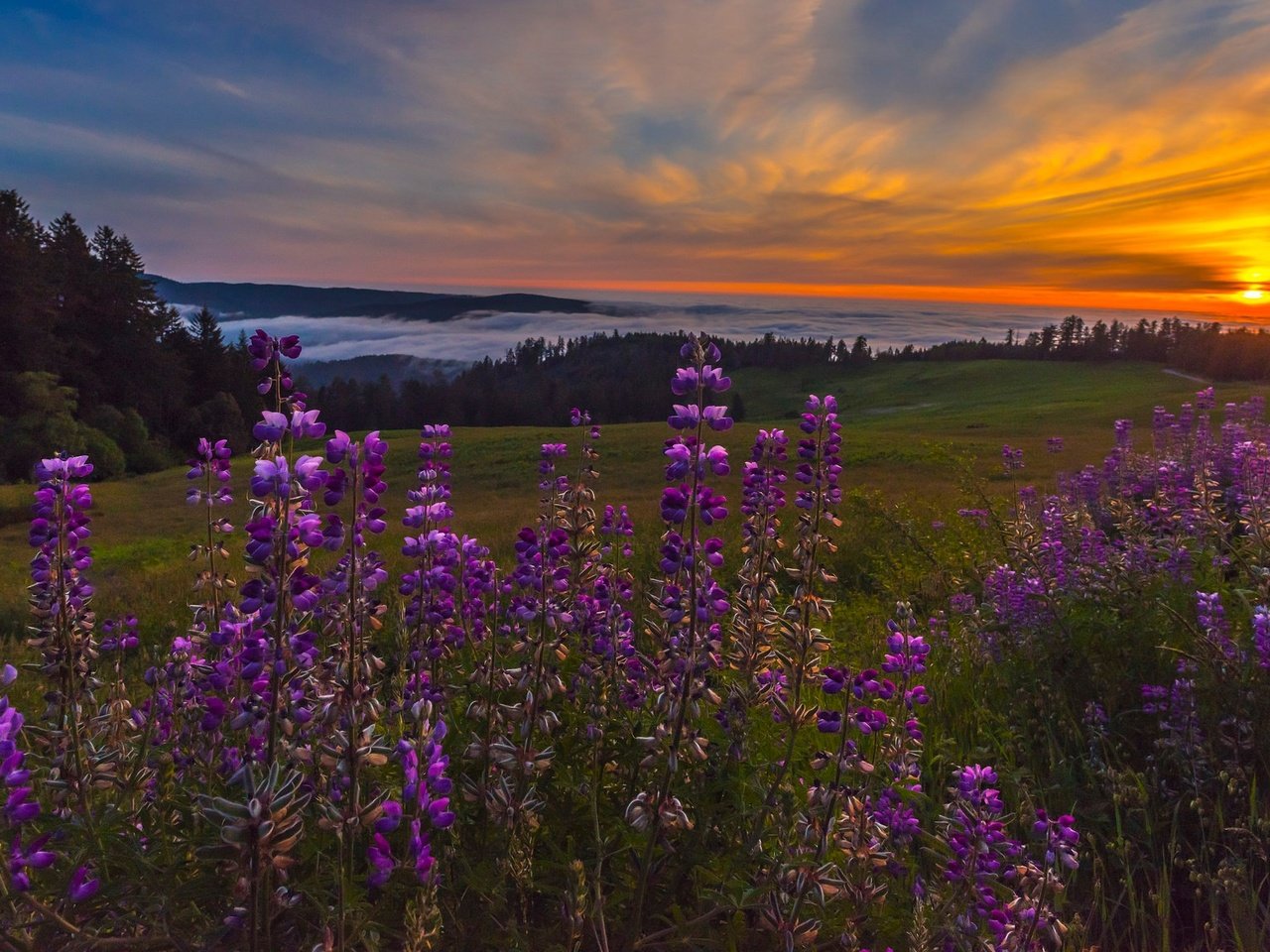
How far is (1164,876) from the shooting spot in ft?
13.4

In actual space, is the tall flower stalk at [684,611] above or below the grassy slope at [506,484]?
above

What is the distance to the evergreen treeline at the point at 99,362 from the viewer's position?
52094 millimetres

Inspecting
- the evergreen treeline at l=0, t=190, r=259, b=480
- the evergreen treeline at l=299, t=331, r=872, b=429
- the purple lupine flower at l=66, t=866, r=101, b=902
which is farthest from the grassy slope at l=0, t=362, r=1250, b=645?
the evergreen treeline at l=299, t=331, r=872, b=429

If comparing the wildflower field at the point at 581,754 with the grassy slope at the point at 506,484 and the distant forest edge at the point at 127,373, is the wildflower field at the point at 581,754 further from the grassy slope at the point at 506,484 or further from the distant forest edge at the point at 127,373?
the distant forest edge at the point at 127,373

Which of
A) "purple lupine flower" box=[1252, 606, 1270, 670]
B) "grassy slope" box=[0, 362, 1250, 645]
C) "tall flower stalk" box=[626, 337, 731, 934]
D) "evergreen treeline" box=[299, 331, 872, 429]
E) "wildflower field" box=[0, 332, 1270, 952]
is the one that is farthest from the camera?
"evergreen treeline" box=[299, 331, 872, 429]

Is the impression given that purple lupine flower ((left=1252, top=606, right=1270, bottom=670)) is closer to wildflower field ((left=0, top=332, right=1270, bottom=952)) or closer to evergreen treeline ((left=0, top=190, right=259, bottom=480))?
wildflower field ((left=0, top=332, right=1270, bottom=952))

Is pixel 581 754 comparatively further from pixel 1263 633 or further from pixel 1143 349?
pixel 1143 349

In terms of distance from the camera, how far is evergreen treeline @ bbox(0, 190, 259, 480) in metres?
52.1

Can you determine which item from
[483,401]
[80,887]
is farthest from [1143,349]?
[80,887]

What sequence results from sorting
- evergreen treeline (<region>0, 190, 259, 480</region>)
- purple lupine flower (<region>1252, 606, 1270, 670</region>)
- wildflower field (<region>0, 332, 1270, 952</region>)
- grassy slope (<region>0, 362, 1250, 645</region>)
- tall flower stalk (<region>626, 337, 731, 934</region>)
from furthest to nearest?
evergreen treeline (<region>0, 190, 259, 480</region>) < grassy slope (<region>0, 362, 1250, 645</region>) < purple lupine flower (<region>1252, 606, 1270, 670</region>) < tall flower stalk (<region>626, 337, 731, 934</region>) < wildflower field (<region>0, 332, 1270, 952</region>)

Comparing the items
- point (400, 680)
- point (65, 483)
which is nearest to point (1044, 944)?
point (400, 680)

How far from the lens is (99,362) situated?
6638 centimetres

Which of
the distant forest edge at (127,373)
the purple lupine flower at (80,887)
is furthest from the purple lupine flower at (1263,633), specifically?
the distant forest edge at (127,373)

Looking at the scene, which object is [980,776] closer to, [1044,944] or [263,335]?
[1044,944]
